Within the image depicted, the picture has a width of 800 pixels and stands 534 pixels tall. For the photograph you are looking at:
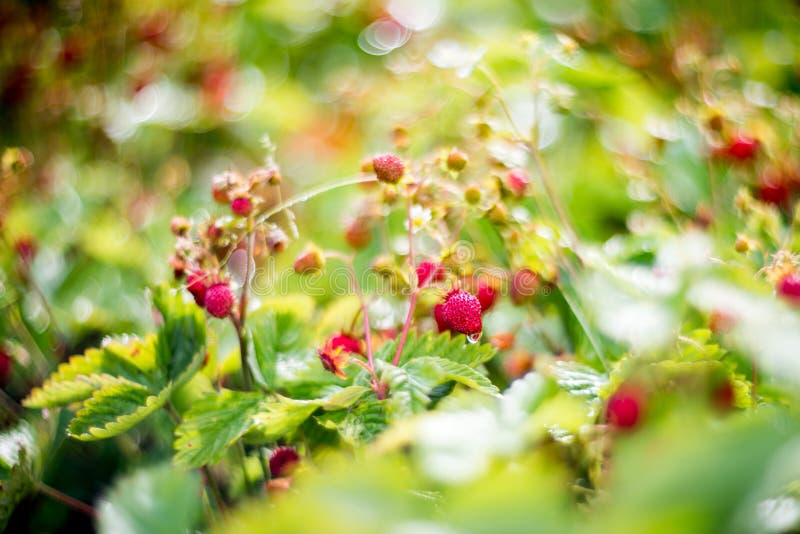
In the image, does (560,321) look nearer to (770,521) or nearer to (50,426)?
(770,521)

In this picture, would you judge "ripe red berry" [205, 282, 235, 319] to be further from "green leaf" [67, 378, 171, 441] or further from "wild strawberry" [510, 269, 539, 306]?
"wild strawberry" [510, 269, 539, 306]

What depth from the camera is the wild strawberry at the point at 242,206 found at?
1.84 ft

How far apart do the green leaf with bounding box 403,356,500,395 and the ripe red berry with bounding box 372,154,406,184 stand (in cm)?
15

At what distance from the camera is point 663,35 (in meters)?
1.34

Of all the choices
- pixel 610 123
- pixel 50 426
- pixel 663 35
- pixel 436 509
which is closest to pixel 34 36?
pixel 50 426

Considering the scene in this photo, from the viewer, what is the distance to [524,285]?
67 cm

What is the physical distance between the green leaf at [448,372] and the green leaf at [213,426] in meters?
0.13

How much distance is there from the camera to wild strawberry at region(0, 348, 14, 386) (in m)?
0.74

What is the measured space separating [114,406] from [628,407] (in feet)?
1.29

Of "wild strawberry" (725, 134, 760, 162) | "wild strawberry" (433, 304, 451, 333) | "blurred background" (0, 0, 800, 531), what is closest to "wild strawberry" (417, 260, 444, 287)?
"wild strawberry" (433, 304, 451, 333)

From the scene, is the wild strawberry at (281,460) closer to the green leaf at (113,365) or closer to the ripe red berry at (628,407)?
the green leaf at (113,365)

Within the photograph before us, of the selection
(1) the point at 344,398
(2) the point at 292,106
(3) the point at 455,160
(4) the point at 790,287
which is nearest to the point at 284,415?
(1) the point at 344,398

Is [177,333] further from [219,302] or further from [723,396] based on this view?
[723,396]

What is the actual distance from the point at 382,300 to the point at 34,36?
3.62ft
